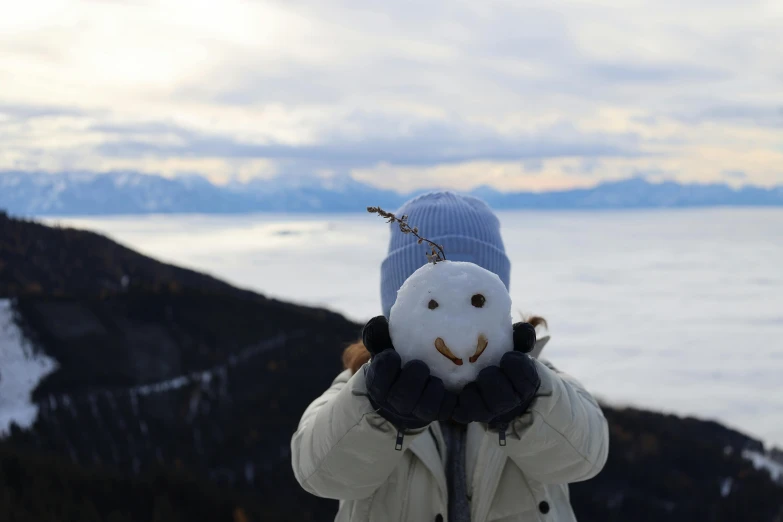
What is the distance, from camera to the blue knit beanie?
263cm

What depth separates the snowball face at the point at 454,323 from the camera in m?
1.66

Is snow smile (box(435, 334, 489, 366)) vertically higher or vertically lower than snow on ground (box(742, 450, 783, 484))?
higher

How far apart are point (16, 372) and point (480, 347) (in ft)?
39.7

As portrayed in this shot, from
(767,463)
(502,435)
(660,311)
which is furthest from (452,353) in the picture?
(660,311)

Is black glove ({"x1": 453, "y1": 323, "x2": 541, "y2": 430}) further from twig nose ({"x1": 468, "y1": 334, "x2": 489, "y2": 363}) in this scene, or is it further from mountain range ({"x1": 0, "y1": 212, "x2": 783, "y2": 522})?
mountain range ({"x1": 0, "y1": 212, "x2": 783, "y2": 522})

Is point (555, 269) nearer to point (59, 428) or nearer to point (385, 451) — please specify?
point (59, 428)

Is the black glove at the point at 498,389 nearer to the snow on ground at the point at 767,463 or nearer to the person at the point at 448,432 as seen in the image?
the person at the point at 448,432

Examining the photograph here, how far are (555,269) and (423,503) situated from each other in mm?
96892

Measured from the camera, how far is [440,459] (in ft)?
7.45

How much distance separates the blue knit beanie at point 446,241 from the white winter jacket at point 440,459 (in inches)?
23.9

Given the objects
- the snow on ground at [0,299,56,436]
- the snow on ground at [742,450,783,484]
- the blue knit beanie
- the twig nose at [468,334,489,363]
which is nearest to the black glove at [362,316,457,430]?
the twig nose at [468,334,489,363]

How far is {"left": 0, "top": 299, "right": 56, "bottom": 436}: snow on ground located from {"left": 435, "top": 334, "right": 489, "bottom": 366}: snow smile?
1029 centimetres

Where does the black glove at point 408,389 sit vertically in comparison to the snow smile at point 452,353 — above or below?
below

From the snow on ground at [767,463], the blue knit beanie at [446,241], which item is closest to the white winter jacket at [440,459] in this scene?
the blue knit beanie at [446,241]
